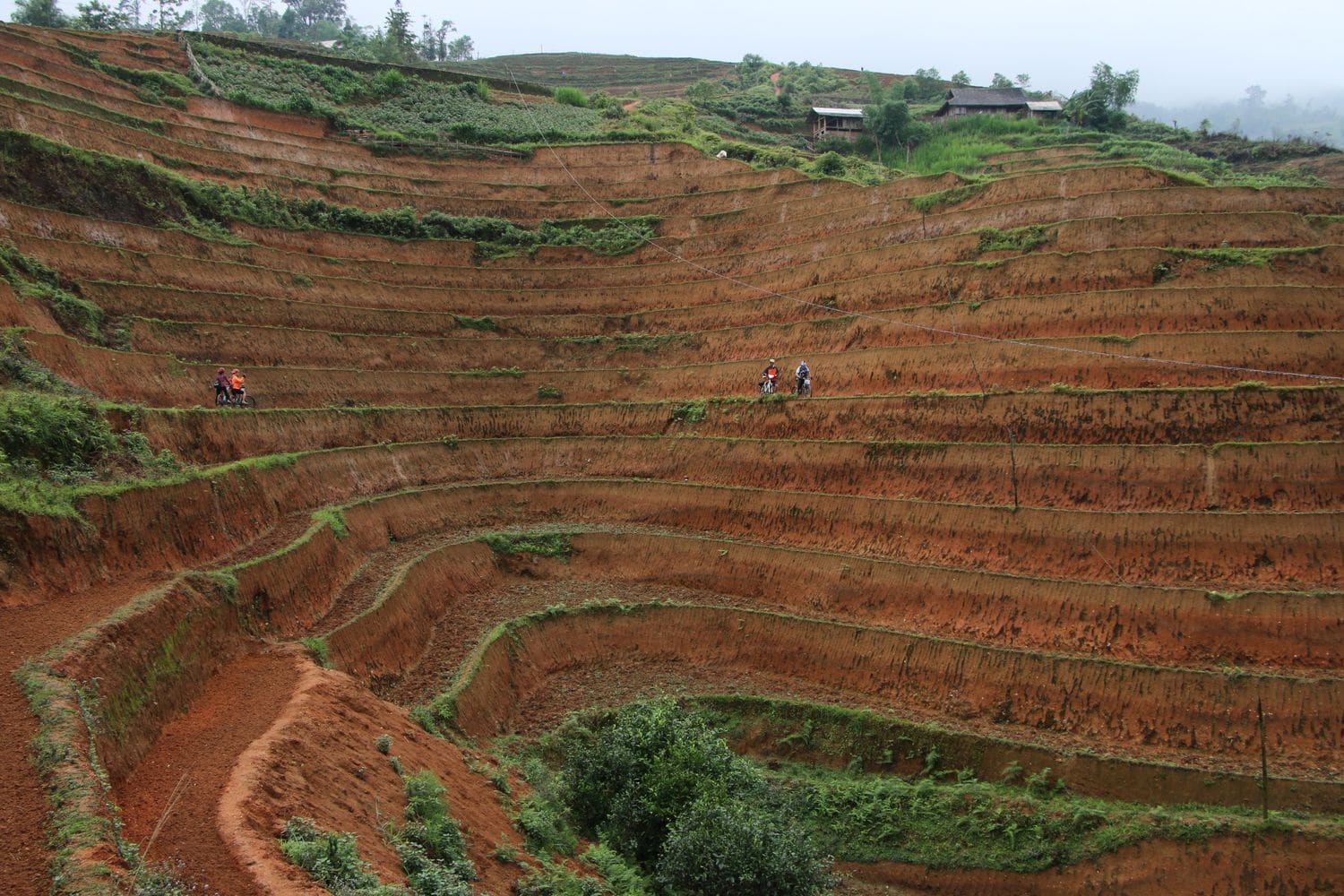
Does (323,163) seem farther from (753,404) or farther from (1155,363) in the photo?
(1155,363)

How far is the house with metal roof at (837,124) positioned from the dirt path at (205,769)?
50.0m

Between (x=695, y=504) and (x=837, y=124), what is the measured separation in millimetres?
38946

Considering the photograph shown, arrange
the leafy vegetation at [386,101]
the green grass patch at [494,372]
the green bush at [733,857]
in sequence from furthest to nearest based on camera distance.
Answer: the leafy vegetation at [386,101]
the green grass patch at [494,372]
the green bush at [733,857]

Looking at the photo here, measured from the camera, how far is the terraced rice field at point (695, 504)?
14891 millimetres

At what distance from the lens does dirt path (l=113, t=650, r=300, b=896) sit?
33.3 ft

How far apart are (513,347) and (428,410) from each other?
505 cm

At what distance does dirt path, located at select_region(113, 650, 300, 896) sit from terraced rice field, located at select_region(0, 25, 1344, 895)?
7 centimetres

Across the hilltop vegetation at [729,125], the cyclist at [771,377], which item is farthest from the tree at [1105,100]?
the cyclist at [771,377]

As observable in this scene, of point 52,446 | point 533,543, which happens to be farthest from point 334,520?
point 52,446

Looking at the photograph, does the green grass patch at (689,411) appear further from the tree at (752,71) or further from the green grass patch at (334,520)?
the tree at (752,71)

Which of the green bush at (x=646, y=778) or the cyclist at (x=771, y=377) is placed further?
the cyclist at (x=771, y=377)

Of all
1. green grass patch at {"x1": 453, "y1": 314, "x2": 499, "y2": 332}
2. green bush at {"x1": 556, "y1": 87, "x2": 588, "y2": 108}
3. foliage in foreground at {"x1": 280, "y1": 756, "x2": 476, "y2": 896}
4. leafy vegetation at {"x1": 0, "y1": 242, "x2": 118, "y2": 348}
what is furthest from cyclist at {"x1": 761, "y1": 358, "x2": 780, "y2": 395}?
green bush at {"x1": 556, "y1": 87, "x2": 588, "y2": 108}

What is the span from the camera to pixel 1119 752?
719 inches

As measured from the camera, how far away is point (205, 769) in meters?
12.4
